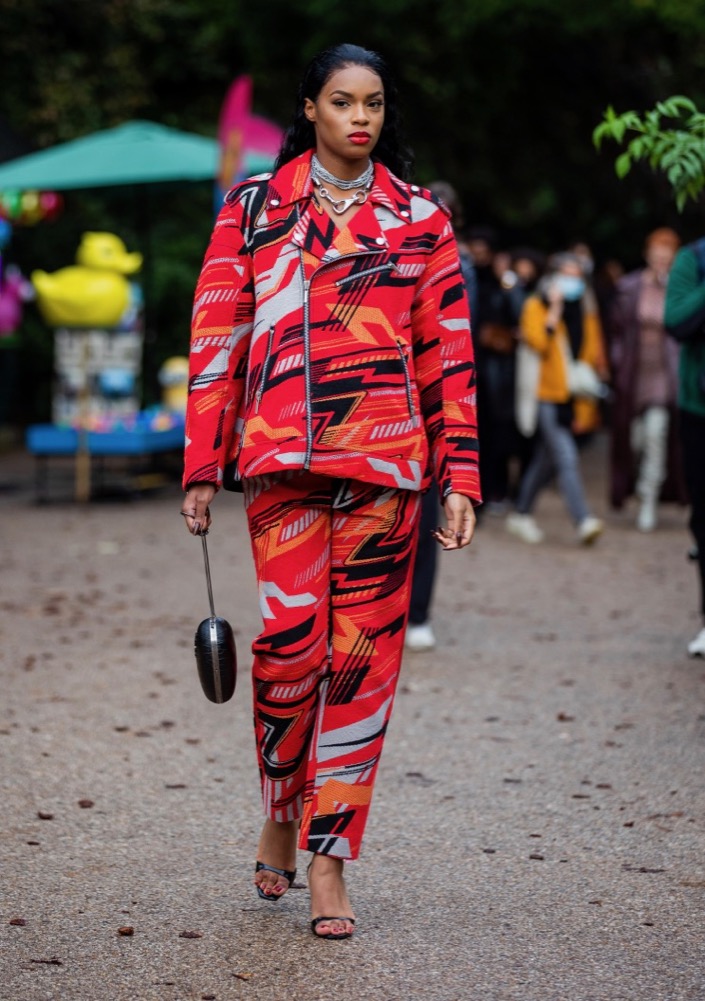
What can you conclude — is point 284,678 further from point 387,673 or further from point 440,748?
point 440,748

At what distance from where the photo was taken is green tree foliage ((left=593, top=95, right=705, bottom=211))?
5516mm

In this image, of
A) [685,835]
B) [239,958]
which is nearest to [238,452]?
[239,958]

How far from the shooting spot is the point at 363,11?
58.1ft

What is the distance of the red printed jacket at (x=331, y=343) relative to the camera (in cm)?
388

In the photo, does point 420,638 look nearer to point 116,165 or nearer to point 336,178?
point 336,178

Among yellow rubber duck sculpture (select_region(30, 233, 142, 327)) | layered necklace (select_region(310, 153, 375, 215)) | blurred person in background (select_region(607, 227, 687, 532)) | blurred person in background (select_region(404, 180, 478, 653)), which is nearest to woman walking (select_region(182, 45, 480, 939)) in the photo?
layered necklace (select_region(310, 153, 375, 215))

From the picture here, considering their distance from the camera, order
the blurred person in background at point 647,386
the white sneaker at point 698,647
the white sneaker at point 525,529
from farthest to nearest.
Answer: the blurred person in background at point 647,386
the white sneaker at point 525,529
the white sneaker at point 698,647

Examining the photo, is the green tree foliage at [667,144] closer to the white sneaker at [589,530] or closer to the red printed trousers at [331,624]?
the red printed trousers at [331,624]

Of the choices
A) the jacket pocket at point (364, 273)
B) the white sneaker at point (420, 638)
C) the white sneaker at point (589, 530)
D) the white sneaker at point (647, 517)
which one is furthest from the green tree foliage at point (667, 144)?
the white sneaker at point (647, 517)

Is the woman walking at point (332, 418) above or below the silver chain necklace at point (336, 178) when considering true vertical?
below

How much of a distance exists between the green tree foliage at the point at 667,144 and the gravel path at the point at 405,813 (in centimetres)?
195

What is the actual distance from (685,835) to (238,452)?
184 cm

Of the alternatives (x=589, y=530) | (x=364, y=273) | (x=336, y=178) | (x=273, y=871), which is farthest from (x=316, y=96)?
(x=589, y=530)

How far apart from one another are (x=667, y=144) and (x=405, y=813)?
7.72 ft
